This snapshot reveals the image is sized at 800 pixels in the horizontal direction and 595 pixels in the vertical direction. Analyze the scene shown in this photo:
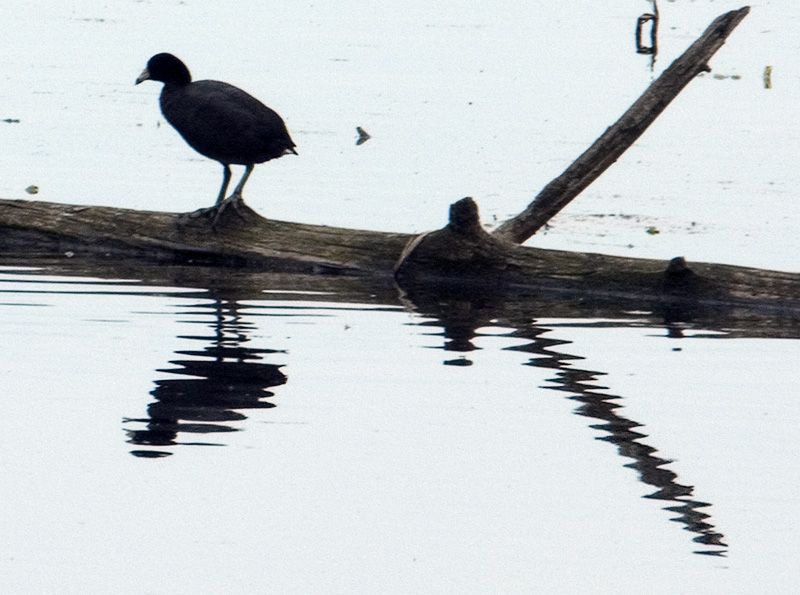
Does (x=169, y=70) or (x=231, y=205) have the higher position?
(x=169, y=70)

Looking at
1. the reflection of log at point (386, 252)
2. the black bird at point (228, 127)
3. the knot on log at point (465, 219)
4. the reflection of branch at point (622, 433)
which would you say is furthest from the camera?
the black bird at point (228, 127)

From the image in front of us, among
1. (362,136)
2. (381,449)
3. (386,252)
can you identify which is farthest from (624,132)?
(362,136)

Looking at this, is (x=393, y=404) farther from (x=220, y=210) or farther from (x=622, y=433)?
(x=220, y=210)

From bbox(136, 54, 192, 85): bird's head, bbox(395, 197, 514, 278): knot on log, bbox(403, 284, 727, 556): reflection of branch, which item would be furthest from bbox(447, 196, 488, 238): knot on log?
bbox(136, 54, 192, 85): bird's head

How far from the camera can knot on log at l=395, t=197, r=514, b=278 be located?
Answer: 12.3m

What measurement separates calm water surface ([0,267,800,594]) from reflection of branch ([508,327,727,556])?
0.02 m

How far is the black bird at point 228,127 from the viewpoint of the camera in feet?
41.7

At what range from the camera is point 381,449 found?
8430mm

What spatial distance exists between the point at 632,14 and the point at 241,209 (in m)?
31.4

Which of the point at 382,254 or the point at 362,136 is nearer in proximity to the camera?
the point at 382,254

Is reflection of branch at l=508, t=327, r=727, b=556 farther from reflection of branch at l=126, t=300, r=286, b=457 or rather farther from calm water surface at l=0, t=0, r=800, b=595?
reflection of branch at l=126, t=300, r=286, b=457

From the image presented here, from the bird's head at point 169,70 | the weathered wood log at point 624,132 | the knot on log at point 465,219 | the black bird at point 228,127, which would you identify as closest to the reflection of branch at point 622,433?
the knot on log at point 465,219

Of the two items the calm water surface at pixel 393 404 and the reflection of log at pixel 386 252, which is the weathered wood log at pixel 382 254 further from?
the calm water surface at pixel 393 404

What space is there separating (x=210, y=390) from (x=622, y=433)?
2032 mm
